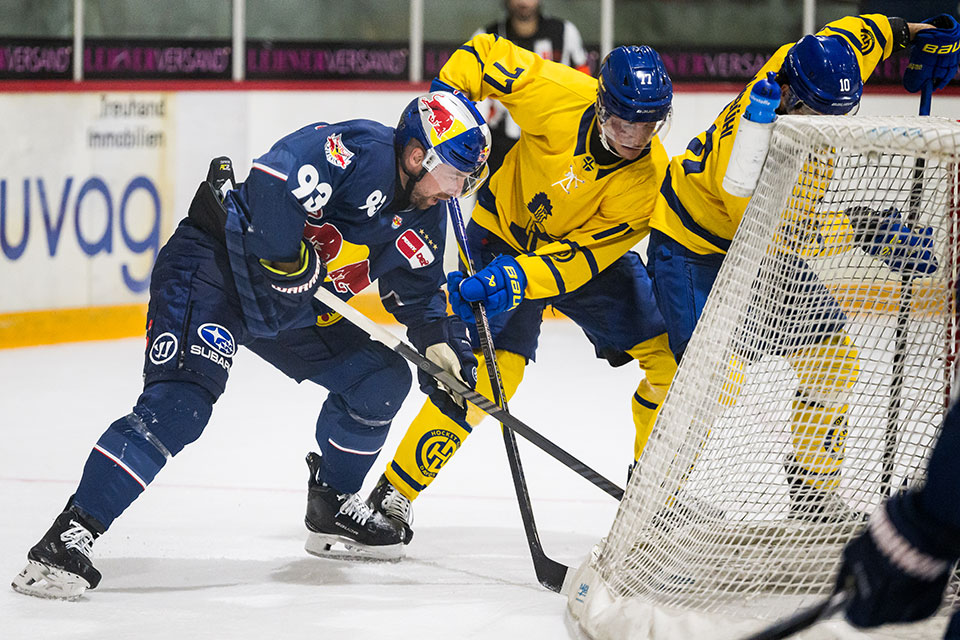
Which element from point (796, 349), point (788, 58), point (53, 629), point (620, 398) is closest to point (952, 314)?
point (796, 349)

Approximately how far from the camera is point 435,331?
298 centimetres

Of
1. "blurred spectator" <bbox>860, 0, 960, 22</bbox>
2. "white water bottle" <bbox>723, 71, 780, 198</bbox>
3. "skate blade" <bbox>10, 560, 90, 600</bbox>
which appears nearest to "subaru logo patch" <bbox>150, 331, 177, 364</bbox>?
"skate blade" <bbox>10, 560, 90, 600</bbox>

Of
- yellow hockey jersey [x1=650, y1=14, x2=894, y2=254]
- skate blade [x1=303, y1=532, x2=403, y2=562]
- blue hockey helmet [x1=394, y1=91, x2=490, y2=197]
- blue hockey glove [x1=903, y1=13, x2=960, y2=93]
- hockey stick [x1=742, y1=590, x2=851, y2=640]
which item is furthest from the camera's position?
blue hockey glove [x1=903, y1=13, x2=960, y2=93]

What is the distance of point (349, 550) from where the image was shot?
3.02m

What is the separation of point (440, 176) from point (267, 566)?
0.94 metres

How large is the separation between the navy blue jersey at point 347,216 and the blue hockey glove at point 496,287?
0.10 meters

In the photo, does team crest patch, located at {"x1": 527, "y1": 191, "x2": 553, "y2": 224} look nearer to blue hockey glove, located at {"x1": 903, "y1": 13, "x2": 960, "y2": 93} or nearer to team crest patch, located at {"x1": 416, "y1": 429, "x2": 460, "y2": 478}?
team crest patch, located at {"x1": 416, "y1": 429, "x2": 460, "y2": 478}

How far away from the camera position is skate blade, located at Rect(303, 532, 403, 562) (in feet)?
9.82

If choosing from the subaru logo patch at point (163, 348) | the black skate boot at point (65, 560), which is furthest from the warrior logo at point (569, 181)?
the black skate boot at point (65, 560)

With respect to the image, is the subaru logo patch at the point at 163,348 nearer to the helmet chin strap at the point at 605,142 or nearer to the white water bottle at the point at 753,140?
the helmet chin strap at the point at 605,142

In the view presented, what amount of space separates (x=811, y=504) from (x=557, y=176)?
3.24ft

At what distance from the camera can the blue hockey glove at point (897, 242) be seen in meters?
2.44

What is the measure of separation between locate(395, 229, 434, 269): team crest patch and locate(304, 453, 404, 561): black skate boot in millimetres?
561

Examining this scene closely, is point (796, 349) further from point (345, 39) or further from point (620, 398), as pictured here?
point (345, 39)
